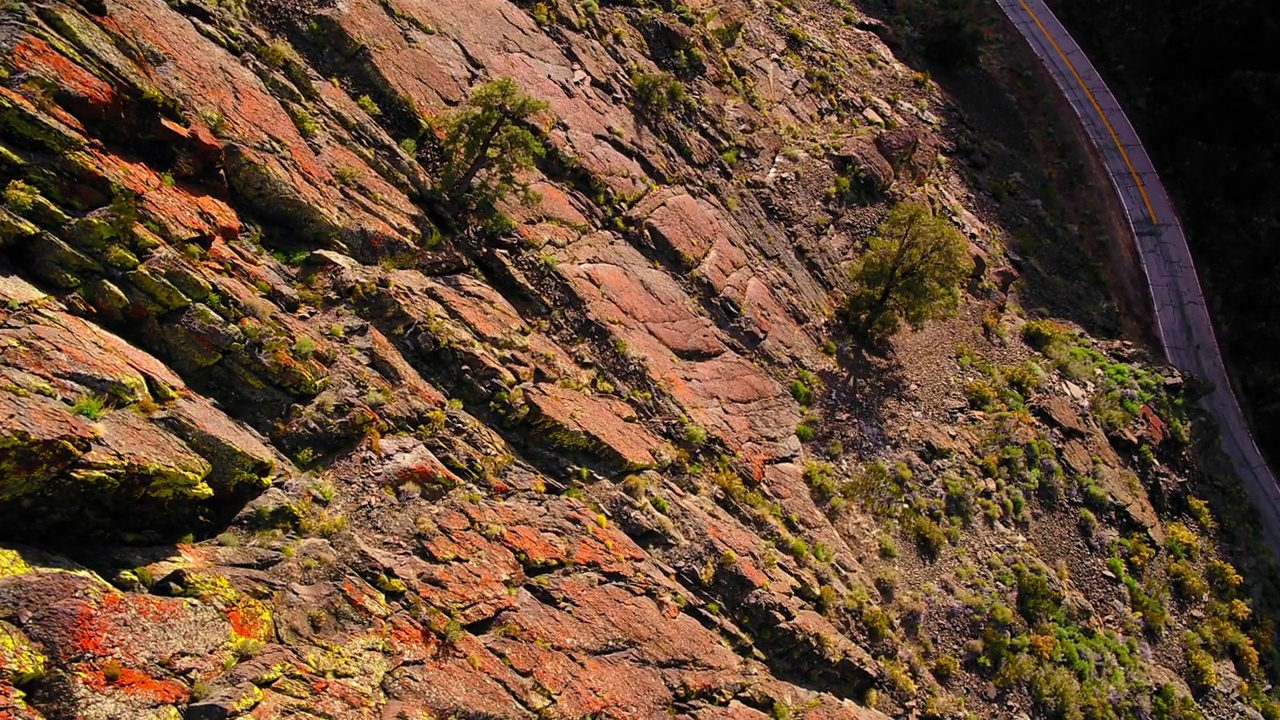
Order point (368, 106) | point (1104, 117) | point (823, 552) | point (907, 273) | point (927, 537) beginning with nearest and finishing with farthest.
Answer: point (368, 106) < point (823, 552) < point (927, 537) < point (907, 273) < point (1104, 117)

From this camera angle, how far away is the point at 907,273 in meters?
27.6

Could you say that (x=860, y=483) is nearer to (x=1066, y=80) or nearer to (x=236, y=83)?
(x=236, y=83)

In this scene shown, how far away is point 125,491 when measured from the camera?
1141 cm

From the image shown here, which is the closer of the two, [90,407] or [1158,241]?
[90,407]

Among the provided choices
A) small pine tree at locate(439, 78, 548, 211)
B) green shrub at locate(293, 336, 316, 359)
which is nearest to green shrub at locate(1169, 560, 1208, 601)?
small pine tree at locate(439, 78, 548, 211)

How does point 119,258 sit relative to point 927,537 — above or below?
below

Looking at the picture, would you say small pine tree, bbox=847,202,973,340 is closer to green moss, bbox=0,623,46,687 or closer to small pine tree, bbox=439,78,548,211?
small pine tree, bbox=439,78,548,211

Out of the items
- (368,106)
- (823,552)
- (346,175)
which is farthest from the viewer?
(823,552)

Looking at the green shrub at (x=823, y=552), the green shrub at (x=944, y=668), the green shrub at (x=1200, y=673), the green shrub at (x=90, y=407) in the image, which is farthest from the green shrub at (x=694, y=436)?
the green shrub at (x=1200, y=673)

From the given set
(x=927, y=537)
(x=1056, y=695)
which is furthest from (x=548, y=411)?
(x=1056, y=695)

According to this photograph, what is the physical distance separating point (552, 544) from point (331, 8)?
15606mm

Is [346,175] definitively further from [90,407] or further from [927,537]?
[927,537]

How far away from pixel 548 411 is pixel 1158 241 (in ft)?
123

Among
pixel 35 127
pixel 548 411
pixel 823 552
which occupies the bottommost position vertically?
pixel 35 127
